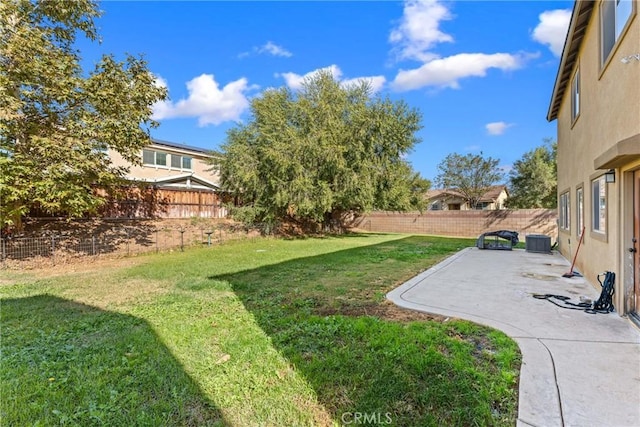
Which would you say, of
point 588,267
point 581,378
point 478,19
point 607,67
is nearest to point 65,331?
point 581,378

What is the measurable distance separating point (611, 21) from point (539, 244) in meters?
8.18

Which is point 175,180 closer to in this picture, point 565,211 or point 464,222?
point 464,222

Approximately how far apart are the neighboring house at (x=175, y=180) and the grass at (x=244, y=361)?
7917 mm

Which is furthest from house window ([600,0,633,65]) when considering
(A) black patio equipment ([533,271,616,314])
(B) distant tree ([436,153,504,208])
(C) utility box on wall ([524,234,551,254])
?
(B) distant tree ([436,153,504,208])

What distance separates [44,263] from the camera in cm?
863

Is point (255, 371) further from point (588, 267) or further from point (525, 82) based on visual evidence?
point (525, 82)

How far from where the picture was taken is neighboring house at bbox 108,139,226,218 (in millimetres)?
14586

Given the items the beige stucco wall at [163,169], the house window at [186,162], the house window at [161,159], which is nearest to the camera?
the beige stucco wall at [163,169]

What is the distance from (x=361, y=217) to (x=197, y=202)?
1244 centimetres

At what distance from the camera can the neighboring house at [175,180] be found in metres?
14.6


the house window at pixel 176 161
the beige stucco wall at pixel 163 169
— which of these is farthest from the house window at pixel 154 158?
the house window at pixel 176 161

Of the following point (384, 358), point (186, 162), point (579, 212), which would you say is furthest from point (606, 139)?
point (186, 162)

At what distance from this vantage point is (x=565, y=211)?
10.1m

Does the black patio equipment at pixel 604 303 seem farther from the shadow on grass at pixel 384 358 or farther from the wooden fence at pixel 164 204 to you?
the wooden fence at pixel 164 204
